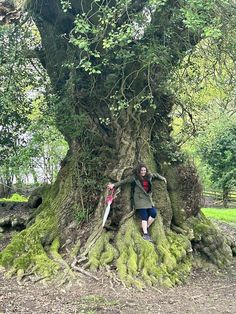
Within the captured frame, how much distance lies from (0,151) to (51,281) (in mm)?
7076

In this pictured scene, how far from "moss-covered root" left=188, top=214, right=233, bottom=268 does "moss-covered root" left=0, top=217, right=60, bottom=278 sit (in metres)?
3.59

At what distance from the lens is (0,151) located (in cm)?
1498

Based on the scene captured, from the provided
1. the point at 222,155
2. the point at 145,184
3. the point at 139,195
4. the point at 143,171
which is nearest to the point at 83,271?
the point at 139,195

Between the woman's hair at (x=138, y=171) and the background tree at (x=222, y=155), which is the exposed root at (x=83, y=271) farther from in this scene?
→ the background tree at (x=222, y=155)

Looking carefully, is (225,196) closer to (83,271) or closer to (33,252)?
(33,252)

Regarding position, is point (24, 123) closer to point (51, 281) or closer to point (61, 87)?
point (61, 87)

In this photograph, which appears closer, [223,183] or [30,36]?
[30,36]

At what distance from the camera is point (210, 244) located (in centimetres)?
1131

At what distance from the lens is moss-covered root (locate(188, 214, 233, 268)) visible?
36.9 feet

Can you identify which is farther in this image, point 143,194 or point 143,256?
point 143,194

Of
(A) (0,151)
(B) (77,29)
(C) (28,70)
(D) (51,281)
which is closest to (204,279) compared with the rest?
(D) (51,281)

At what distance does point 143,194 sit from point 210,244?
7.61 feet

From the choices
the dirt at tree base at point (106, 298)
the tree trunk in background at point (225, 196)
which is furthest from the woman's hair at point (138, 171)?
the tree trunk in background at point (225, 196)

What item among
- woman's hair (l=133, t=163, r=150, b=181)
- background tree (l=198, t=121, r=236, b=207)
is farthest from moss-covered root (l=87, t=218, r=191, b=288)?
background tree (l=198, t=121, r=236, b=207)
